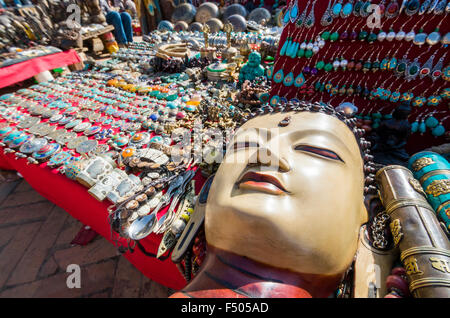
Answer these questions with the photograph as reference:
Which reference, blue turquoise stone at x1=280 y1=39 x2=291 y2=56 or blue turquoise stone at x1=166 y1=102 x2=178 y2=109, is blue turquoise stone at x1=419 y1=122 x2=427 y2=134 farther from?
blue turquoise stone at x1=166 y1=102 x2=178 y2=109

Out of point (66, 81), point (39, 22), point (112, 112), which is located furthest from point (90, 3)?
point (112, 112)

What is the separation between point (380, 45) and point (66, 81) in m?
5.64

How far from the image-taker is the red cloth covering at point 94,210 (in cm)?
167

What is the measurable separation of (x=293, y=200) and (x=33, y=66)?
6572 millimetres

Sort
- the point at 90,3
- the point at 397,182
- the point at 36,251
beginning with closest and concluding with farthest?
the point at 397,182, the point at 36,251, the point at 90,3

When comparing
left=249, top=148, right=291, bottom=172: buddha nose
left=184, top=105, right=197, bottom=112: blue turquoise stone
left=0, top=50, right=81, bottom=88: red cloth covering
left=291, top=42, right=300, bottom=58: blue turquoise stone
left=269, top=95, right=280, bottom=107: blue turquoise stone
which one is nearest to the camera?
left=249, top=148, right=291, bottom=172: buddha nose

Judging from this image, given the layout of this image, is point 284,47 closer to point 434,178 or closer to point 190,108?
point 190,108

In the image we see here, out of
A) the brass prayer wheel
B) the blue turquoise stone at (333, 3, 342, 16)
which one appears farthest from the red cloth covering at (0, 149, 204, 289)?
the blue turquoise stone at (333, 3, 342, 16)

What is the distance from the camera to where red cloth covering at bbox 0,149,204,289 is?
1.67 meters

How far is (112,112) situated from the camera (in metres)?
3.12

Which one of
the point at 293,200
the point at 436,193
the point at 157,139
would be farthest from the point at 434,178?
the point at 157,139

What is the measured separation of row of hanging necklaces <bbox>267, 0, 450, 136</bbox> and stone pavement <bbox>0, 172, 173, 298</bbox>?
2.79m

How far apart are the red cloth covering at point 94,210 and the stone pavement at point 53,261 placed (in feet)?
0.96
